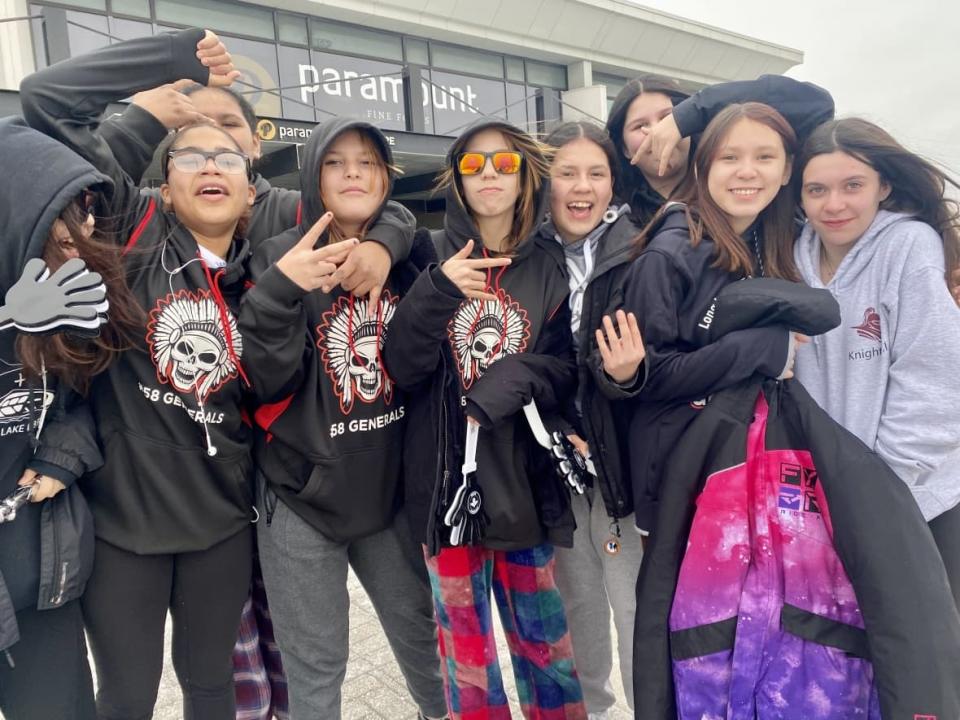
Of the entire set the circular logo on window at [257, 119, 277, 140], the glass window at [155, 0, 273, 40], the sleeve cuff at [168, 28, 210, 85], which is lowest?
the sleeve cuff at [168, 28, 210, 85]

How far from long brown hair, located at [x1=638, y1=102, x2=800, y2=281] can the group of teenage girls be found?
0.01 metres

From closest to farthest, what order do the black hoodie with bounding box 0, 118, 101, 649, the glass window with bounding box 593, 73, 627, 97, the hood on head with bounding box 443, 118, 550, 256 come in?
the black hoodie with bounding box 0, 118, 101, 649
the hood on head with bounding box 443, 118, 550, 256
the glass window with bounding box 593, 73, 627, 97

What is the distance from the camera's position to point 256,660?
2537 millimetres

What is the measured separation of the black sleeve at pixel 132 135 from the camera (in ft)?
7.25

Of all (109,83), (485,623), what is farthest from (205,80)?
(485,623)

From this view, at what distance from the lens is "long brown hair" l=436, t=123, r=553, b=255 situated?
2457 millimetres

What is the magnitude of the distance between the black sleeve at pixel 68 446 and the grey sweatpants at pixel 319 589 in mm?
574

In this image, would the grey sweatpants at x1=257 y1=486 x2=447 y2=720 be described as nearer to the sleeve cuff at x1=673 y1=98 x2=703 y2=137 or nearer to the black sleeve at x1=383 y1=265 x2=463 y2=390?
the black sleeve at x1=383 y1=265 x2=463 y2=390

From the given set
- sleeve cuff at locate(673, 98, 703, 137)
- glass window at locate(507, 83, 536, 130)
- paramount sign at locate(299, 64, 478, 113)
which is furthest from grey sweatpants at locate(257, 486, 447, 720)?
glass window at locate(507, 83, 536, 130)

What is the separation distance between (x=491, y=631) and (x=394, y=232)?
5.19ft

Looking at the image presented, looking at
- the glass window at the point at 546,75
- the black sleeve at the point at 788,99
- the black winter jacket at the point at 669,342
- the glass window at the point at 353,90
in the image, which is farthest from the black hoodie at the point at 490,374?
the glass window at the point at 546,75

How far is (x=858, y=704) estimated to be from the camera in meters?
1.76

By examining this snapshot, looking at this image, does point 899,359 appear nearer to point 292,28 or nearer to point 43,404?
point 43,404

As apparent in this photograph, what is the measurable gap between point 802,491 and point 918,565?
326 millimetres
